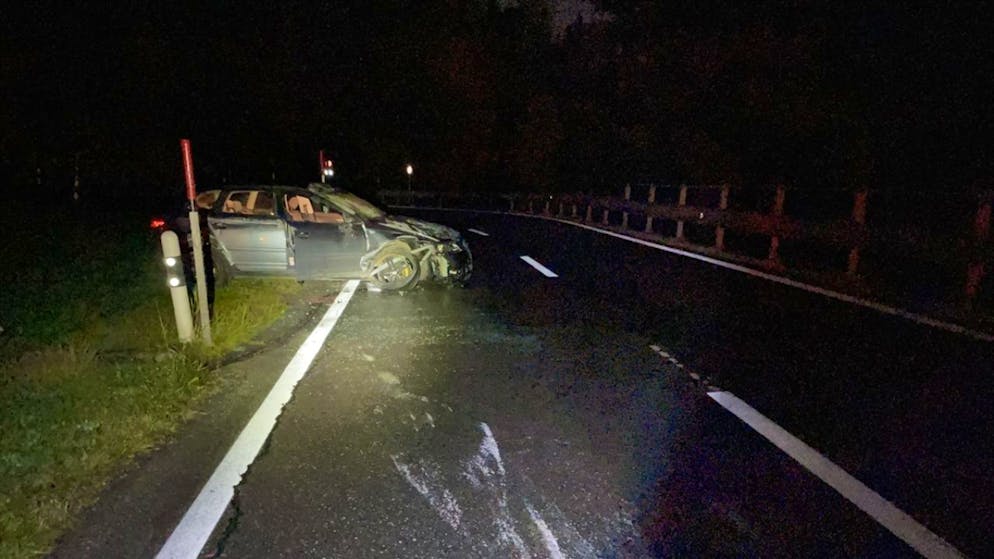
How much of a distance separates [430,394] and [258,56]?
28.5 m

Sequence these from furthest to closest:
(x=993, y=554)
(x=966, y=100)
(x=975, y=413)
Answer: (x=966, y=100), (x=975, y=413), (x=993, y=554)

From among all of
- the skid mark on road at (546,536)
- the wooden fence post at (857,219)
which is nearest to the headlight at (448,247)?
the wooden fence post at (857,219)

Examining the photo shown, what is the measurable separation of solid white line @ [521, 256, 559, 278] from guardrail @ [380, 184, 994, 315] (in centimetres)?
382

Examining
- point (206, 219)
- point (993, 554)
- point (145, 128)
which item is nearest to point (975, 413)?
point (993, 554)

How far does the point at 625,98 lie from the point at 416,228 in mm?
24397

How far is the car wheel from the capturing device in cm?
931

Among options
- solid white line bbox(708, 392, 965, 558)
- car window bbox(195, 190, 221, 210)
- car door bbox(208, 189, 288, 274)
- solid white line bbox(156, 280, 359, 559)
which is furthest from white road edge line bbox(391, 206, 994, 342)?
car window bbox(195, 190, 221, 210)

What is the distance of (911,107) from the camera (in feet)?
54.9

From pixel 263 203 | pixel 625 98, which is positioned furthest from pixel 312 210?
pixel 625 98

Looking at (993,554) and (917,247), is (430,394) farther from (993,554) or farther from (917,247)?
(917,247)

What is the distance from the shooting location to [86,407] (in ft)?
15.8

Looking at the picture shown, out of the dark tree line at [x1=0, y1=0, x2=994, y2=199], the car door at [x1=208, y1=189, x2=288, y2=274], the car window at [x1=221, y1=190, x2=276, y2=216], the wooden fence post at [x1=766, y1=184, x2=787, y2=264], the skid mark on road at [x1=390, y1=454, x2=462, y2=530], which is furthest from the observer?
the dark tree line at [x1=0, y1=0, x2=994, y2=199]

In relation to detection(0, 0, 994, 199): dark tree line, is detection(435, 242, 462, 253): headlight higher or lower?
lower

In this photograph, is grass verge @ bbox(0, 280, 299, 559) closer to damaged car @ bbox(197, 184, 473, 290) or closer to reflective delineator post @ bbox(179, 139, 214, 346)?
reflective delineator post @ bbox(179, 139, 214, 346)
